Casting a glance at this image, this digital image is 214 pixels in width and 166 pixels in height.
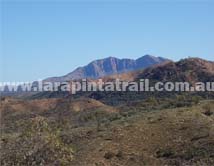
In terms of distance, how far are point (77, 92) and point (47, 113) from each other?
40.6 metres

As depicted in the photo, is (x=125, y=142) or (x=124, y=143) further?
(x=125, y=142)

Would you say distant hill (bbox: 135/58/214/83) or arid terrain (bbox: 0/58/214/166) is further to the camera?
distant hill (bbox: 135/58/214/83)

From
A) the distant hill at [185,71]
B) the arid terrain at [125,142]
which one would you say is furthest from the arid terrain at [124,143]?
the distant hill at [185,71]

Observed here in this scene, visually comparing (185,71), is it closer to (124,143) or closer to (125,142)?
(125,142)

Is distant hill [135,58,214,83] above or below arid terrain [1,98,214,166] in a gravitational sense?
above

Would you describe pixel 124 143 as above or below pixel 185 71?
below

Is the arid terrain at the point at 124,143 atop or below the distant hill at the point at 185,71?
below

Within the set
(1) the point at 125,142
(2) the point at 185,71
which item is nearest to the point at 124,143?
(1) the point at 125,142

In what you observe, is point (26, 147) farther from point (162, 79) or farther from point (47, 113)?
point (162, 79)

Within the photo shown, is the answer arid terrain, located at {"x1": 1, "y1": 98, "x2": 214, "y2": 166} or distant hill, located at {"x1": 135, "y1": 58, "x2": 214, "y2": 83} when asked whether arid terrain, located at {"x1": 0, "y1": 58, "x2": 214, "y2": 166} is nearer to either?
arid terrain, located at {"x1": 1, "y1": 98, "x2": 214, "y2": 166}

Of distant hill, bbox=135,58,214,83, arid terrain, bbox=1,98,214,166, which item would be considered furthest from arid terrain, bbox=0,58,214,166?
distant hill, bbox=135,58,214,83

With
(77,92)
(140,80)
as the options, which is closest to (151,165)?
(140,80)

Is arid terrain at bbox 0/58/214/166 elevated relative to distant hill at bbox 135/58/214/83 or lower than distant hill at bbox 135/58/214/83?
lower

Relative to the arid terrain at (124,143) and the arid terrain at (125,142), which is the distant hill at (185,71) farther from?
the arid terrain at (125,142)
